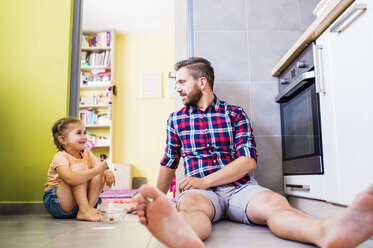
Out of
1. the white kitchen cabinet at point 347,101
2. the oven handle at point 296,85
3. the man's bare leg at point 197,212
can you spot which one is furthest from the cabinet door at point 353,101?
the man's bare leg at point 197,212

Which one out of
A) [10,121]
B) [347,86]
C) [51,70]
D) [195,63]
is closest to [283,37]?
[195,63]

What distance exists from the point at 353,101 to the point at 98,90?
457 cm

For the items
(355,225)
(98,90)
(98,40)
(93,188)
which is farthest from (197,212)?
(98,40)

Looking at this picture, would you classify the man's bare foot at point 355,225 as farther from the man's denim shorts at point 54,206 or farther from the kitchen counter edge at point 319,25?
the man's denim shorts at point 54,206

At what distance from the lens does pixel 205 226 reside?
104 centimetres

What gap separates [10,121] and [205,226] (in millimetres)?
1713

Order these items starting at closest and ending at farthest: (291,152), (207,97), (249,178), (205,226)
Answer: (205,226), (249,178), (207,97), (291,152)

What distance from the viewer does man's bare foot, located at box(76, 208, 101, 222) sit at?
1.61 m

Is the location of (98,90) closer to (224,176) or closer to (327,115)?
(224,176)

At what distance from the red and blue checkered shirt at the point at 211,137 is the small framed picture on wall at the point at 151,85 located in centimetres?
366

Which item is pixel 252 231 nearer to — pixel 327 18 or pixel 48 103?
pixel 327 18

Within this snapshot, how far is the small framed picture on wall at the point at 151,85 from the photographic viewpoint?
5.34m

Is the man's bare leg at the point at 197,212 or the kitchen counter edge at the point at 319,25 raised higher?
the kitchen counter edge at the point at 319,25

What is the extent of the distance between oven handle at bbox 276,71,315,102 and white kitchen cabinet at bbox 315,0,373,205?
5 cm
